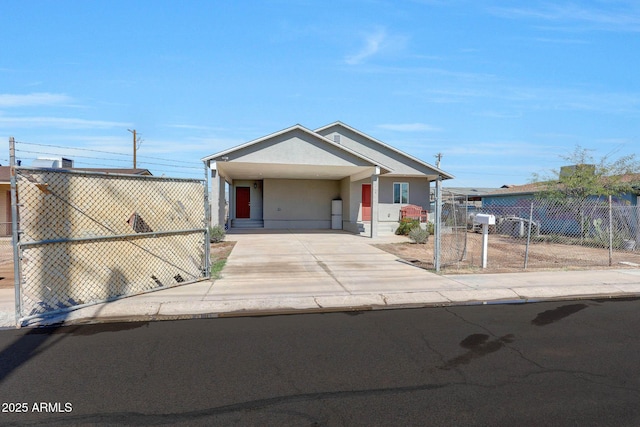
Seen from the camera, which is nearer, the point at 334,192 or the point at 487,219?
the point at 487,219

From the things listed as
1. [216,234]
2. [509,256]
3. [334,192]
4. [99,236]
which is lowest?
[509,256]

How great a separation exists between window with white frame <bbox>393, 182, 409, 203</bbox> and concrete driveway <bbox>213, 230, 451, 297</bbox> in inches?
370

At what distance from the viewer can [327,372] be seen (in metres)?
4.46

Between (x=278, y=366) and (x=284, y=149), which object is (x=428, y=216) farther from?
(x=278, y=366)

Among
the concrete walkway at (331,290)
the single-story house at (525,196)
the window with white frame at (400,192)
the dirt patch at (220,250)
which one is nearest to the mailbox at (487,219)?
the concrete walkway at (331,290)

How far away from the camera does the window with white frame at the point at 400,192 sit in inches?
1000

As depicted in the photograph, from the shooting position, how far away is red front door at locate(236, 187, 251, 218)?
2555cm

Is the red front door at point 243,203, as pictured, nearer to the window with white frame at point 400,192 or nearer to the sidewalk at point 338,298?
the window with white frame at point 400,192

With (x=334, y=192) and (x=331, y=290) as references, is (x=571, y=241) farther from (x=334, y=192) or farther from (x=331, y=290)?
(x=331, y=290)

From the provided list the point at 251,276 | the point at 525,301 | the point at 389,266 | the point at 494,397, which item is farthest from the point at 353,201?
the point at 494,397

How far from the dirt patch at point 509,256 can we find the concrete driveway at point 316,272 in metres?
1.04

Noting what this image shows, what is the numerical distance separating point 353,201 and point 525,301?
588 inches

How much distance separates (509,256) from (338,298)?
29.1ft

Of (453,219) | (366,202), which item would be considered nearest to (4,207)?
(366,202)
